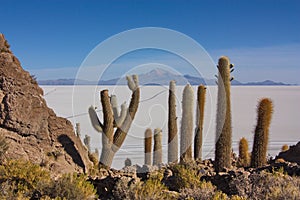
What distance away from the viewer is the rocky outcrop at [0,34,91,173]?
916 centimetres

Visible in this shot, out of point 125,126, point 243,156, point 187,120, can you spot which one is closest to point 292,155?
point 243,156

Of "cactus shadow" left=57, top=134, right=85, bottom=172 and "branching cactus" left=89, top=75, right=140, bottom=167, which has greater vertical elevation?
"branching cactus" left=89, top=75, right=140, bottom=167

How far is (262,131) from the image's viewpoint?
422 inches

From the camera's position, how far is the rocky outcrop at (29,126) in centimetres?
916

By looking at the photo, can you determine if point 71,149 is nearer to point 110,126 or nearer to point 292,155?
point 110,126

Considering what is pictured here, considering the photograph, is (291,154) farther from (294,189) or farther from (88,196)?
(88,196)

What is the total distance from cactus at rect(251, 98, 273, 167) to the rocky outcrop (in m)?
4.80

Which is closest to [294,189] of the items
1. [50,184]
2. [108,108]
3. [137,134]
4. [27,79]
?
[50,184]

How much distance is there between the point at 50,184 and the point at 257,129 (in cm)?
657

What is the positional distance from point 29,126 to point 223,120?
5204 millimetres

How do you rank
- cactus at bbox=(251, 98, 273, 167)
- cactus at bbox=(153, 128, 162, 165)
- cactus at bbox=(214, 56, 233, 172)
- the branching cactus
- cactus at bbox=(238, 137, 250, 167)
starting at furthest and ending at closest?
cactus at bbox=(153, 128, 162, 165) → the branching cactus → cactus at bbox=(238, 137, 250, 167) → cactus at bbox=(214, 56, 233, 172) → cactus at bbox=(251, 98, 273, 167)

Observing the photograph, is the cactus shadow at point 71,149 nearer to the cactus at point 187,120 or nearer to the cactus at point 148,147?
the cactus at point 187,120

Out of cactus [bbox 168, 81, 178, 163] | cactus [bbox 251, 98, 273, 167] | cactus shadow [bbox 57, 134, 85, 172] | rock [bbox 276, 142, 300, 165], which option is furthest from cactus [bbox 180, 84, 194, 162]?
cactus shadow [bbox 57, 134, 85, 172]

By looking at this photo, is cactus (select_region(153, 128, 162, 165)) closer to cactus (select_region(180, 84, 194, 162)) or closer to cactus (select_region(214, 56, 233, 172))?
cactus (select_region(180, 84, 194, 162))
